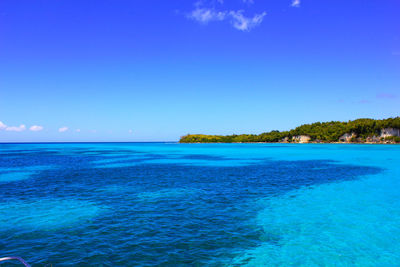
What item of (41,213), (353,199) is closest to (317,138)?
(353,199)

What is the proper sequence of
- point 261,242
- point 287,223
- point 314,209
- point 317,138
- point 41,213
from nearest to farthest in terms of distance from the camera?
point 261,242, point 287,223, point 41,213, point 314,209, point 317,138

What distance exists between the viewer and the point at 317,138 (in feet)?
636

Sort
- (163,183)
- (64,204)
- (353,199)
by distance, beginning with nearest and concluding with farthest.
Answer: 1. (64,204)
2. (353,199)
3. (163,183)

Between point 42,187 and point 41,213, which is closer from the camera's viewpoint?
point 41,213

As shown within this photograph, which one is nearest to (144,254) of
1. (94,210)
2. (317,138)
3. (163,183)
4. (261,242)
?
(261,242)

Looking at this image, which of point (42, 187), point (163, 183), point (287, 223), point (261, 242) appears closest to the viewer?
point (261, 242)

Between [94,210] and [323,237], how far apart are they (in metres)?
12.9

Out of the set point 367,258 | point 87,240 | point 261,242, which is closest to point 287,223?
point 261,242

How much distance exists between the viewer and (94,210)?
592 inches

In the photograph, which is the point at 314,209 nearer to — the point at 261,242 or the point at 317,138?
the point at 261,242

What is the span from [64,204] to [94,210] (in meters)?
3.10

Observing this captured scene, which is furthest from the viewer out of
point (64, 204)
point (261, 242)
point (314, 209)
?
point (64, 204)

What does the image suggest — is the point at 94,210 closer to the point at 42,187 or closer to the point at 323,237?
the point at 42,187

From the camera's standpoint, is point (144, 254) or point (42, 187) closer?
point (144, 254)
